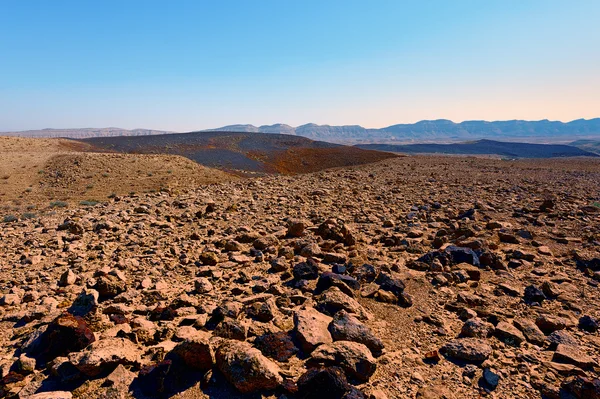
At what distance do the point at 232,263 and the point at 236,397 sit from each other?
9.83 feet

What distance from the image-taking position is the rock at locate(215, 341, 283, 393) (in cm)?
287

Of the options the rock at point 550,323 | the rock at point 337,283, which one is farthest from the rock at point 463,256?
the rock at point 337,283

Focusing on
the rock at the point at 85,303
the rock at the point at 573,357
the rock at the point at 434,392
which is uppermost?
the rock at the point at 85,303

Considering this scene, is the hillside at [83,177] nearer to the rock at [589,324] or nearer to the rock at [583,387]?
the rock at [589,324]

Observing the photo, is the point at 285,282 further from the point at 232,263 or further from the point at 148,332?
the point at 148,332

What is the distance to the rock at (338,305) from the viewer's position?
4.12 metres

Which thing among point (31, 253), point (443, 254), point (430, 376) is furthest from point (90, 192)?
point (430, 376)

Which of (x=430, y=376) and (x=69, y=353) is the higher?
(x=69, y=353)

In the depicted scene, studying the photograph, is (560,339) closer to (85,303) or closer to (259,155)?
(85,303)

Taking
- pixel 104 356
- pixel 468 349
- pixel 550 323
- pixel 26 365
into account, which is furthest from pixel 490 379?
pixel 26 365

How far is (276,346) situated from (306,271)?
1.87m

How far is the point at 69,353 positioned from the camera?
3.17 m

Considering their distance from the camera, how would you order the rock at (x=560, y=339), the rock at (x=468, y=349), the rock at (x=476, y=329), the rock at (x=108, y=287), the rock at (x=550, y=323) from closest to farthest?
the rock at (x=468, y=349) → the rock at (x=560, y=339) → the rock at (x=476, y=329) → the rock at (x=550, y=323) → the rock at (x=108, y=287)

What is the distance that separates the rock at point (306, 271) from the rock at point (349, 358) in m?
1.81
